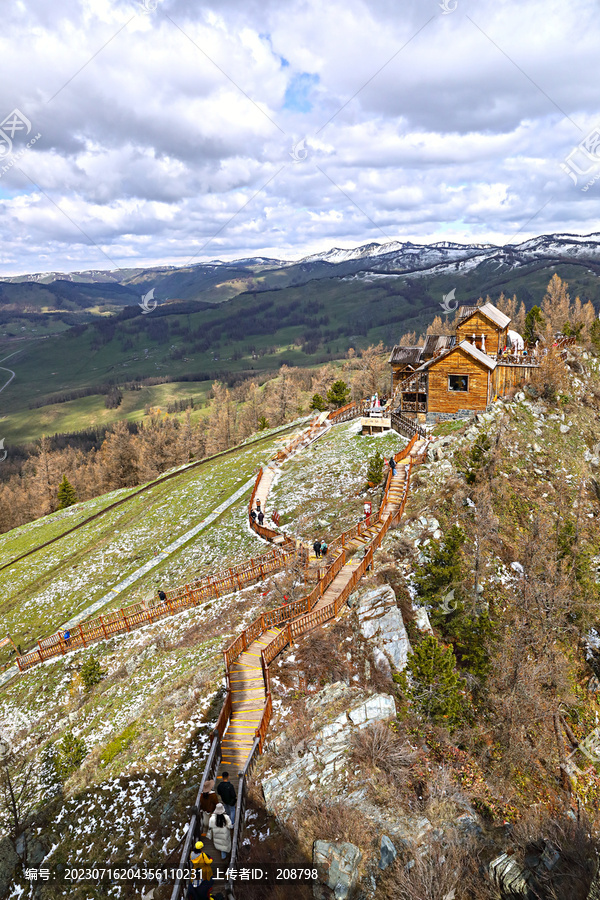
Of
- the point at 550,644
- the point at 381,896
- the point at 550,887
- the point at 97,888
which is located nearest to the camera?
the point at 550,887

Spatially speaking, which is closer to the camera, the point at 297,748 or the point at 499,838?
the point at 499,838

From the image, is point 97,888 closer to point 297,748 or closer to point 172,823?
point 172,823

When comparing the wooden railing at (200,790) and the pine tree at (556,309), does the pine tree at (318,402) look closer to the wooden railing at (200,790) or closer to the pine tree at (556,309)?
the pine tree at (556,309)

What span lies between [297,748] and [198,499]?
1462 inches

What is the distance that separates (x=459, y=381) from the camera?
45.8 meters

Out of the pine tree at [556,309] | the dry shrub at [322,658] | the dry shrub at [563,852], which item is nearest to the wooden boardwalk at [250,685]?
the dry shrub at [322,658]

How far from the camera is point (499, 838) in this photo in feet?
47.9

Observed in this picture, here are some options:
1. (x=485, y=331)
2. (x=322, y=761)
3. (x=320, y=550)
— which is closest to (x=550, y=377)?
(x=485, y=331)

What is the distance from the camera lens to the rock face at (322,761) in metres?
16.2

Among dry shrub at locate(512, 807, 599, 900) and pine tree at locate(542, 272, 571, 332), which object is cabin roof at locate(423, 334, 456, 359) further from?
dry shrub at locate(512, 807, 599, 900)

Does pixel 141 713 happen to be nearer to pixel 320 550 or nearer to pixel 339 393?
pixel 320 550

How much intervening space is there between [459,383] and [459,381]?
7.7 inches

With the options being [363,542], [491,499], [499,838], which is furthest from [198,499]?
[499,838]

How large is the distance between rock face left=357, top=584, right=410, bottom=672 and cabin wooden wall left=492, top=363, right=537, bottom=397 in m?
29.5
